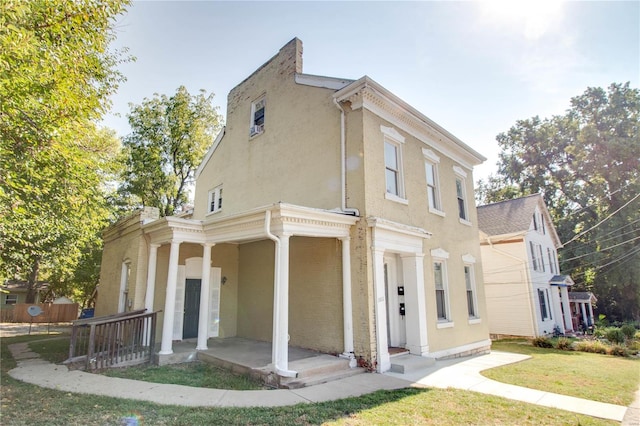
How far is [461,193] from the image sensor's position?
41.9 feet

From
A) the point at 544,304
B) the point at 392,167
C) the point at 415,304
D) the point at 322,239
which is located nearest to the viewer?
the point at 322,239

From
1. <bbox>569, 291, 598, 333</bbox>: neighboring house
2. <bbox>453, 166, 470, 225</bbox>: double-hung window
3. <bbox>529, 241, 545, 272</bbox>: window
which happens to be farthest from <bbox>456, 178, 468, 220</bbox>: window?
<bbox>569, 291, 598, 333</bbox>: neighboring house

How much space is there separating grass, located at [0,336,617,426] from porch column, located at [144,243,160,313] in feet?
11.4

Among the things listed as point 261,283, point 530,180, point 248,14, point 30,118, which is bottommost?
point 261,283

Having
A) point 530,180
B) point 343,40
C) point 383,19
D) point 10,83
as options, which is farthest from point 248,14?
point 530,180

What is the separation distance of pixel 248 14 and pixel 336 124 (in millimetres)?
3707

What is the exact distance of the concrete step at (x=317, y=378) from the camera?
6172mm

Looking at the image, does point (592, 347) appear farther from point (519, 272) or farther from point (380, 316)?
point (380, 316)

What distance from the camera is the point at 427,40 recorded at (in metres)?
8.68

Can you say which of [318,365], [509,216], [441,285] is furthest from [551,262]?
[318,365]

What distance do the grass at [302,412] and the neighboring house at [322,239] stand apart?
1498 millimetres

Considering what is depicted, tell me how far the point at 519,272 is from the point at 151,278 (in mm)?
18252

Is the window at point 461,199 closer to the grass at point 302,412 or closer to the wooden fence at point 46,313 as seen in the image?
the grass at point 302,412

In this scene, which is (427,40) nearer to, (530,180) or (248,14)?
(248,14)
